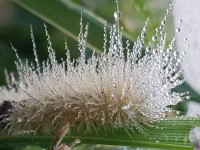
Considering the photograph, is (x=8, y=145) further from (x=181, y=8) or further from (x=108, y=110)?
(x=181, y=8)

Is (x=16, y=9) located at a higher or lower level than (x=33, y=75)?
higher

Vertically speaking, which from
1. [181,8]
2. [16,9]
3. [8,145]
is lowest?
[8,145]

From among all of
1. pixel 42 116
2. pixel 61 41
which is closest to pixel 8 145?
pixel 42 116

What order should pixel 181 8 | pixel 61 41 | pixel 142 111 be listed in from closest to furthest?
pixel 142 111, pixel 181 8, pixel 61 41

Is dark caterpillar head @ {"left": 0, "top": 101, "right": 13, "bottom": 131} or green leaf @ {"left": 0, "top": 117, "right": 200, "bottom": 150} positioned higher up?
dark caterpillar head @ {"left": 0, "top": 101, "right": 13, "bottom": 131}

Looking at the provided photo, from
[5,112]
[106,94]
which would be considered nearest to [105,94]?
[106,94]

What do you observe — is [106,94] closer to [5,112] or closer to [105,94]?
[105,94]
